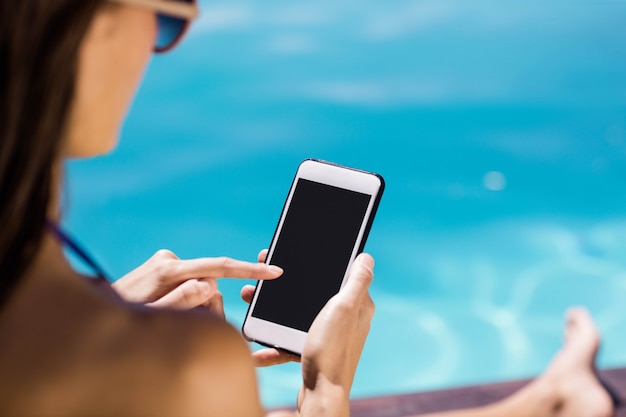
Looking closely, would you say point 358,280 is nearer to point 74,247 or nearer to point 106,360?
point 74,247

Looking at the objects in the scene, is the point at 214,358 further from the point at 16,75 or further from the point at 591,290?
the point at 591,290

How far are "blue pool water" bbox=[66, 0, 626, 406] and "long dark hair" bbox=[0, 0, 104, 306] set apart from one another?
11.1ft

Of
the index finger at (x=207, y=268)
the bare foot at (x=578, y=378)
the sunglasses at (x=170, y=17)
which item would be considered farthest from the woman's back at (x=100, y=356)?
the bare foot at (x=578, y=378)

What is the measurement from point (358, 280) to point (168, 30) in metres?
0.54

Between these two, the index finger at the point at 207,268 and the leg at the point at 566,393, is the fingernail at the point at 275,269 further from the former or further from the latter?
the leg at the point at 566,393

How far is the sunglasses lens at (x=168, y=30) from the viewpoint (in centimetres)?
63

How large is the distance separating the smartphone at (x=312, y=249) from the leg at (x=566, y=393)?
0.80m

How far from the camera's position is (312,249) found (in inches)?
49.8

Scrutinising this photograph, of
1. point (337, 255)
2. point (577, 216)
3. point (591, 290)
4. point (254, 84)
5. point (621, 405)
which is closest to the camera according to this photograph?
point (337, 255)

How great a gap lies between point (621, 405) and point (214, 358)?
1759 millimetres

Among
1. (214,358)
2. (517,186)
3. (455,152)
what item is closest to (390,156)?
(455,152)

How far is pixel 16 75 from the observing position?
500 mm

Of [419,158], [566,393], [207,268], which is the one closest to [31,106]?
[207,268]

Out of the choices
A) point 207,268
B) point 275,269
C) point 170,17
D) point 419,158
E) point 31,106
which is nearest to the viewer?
point 31,106
